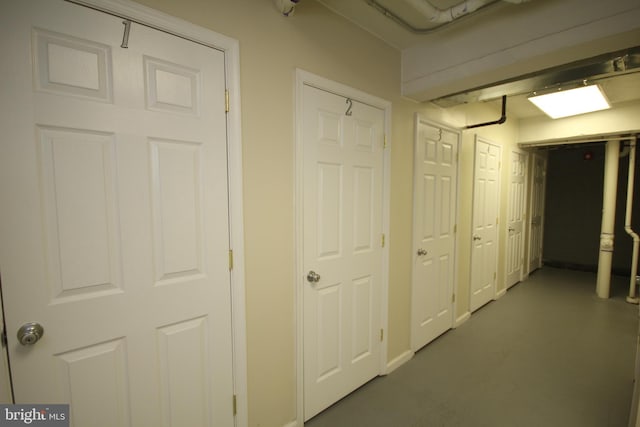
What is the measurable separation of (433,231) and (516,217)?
8.72ft

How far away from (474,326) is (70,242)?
3.59 meters

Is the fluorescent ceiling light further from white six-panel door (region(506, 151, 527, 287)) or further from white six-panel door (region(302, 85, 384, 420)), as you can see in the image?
white six-panel door (region(302, 85, 384, 420))

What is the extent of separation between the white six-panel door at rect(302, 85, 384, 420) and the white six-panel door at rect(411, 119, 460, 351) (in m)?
0.52

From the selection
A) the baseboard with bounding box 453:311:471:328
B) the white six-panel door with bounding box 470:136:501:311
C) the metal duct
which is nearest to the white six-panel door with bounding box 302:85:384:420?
the metal duct

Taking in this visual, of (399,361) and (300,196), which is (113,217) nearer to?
(300,196)

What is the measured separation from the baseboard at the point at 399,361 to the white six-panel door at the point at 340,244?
169 mm

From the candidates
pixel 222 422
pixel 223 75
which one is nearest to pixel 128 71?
pixel 223 75

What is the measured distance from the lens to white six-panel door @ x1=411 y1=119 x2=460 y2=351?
2.38m

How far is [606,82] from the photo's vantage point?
246 centimetres

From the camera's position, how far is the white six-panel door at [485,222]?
10.4 ft

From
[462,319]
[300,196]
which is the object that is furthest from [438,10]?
[462,319]

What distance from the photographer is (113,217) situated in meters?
1.02

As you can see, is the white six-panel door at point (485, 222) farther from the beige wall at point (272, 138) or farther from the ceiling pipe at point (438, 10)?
the beige wall at point (272, 138)

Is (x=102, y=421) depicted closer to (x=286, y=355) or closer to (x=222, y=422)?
(x=222, y=422)
